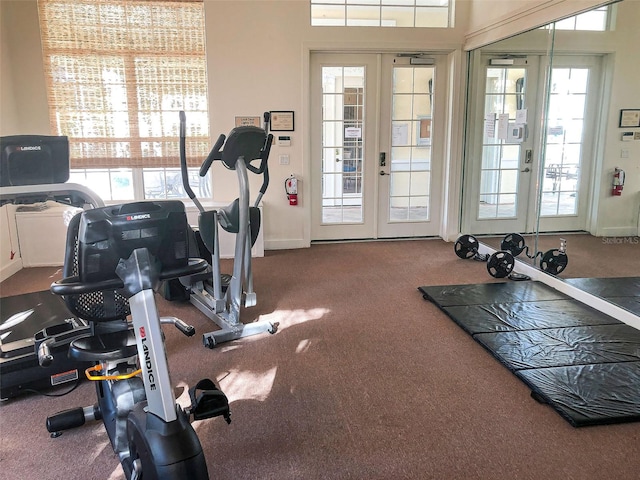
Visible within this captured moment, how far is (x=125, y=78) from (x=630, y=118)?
5095 mm

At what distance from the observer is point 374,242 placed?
21.1ft

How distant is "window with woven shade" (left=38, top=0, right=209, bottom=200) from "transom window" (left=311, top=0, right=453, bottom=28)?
145 cm

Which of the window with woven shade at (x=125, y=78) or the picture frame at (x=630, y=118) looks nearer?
the picture frame at (x=630, y=118)

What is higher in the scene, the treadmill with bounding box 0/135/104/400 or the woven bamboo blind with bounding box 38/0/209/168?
the woven bamboo blind with bounding box 38/0/209/168

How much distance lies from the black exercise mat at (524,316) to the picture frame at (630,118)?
1.51 metres

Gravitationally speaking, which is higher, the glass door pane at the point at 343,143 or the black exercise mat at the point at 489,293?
the glass door pane at the point at 343,143

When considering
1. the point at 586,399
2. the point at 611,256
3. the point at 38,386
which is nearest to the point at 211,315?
the point at 38,386

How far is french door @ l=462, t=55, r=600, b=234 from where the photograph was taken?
15.0ft

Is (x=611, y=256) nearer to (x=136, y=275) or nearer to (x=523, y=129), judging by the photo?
(x=523, y=129)

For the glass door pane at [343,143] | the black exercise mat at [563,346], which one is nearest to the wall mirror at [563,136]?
the black exercise mat at [563,346]

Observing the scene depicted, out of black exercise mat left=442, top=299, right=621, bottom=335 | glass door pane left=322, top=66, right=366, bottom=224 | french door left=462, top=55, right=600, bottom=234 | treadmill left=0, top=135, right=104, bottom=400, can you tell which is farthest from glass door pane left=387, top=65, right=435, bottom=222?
treadmill left=0, top=135, right=104, bottom=400

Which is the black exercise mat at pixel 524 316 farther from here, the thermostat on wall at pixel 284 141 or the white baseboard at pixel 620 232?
the thermostat on wall at pixel 284 141

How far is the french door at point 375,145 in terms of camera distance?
6.04 m

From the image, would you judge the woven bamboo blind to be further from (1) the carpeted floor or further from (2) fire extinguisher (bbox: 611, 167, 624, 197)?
(2) fire extinguisher (bbox: 611, 167, 624, 197)
